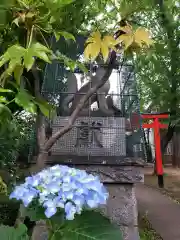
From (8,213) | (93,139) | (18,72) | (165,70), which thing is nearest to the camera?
(18,72)

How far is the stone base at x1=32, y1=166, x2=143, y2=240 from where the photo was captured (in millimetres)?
2656

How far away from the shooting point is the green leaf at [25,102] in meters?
1.26

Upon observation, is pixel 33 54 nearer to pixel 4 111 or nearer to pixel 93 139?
pixel 4 111

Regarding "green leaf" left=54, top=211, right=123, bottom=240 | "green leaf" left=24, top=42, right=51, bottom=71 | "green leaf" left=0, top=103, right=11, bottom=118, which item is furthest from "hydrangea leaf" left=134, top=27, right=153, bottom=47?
"green leaf" left=54, top=211, right=123, bottom=240

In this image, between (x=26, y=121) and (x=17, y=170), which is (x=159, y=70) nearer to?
(x=26, y=121)

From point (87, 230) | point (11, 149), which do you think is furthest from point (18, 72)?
point (11, 149)

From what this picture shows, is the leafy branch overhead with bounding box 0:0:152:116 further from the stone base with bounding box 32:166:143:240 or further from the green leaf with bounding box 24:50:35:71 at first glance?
the stone base with bounding box 32:166:143:240

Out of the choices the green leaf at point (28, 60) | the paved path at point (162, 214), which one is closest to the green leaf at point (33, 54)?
the green leaf at point (28, 60)

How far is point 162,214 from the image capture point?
15.6 feet

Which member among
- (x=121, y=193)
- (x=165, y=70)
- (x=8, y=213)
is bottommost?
(x=8, y=213)

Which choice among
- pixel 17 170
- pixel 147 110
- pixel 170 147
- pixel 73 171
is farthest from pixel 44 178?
pixel 170 147

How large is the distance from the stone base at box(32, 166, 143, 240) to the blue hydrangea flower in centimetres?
162

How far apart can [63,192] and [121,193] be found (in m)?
1.81

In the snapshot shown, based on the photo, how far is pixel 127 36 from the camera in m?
1.54
